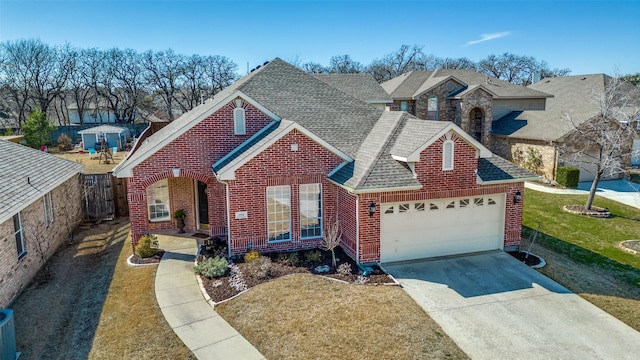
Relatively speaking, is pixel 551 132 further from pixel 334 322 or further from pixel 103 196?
pixel 103 196

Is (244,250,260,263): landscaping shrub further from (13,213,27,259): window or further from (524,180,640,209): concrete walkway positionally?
(524,180,640,209): concrete walkway

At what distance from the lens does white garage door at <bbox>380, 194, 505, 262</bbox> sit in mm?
12852

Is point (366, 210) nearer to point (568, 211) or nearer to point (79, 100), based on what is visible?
point (568, 211)

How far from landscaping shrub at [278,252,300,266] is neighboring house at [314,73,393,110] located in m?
21.5

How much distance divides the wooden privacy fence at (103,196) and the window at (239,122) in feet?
24.4

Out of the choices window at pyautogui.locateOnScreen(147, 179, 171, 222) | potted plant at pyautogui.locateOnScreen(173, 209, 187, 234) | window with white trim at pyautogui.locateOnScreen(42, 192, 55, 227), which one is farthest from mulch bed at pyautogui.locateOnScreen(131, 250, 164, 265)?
window with white trim at pyautogui.locateOnScreen(42, 192, 55, 227)

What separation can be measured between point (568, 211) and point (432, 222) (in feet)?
35.8

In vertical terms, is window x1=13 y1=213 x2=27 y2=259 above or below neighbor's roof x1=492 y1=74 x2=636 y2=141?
below

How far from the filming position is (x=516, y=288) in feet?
36.7

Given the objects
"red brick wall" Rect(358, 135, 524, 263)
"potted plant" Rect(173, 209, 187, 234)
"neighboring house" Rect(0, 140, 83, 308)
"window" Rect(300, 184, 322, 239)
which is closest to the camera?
"neighboring house" Rect(0, 140, 83, 308)

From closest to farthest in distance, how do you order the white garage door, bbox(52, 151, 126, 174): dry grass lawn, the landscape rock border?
1. the white garage door
2. the landscape rock border
3. bbox(52, 151, 126, 174): dry grass lawn

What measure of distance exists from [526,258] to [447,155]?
426cm

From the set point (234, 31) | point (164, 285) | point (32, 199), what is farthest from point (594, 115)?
point (32, 199)

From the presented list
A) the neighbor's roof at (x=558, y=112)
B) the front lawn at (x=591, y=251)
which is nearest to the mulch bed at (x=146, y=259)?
the front lawn at (x=591, y=251)
